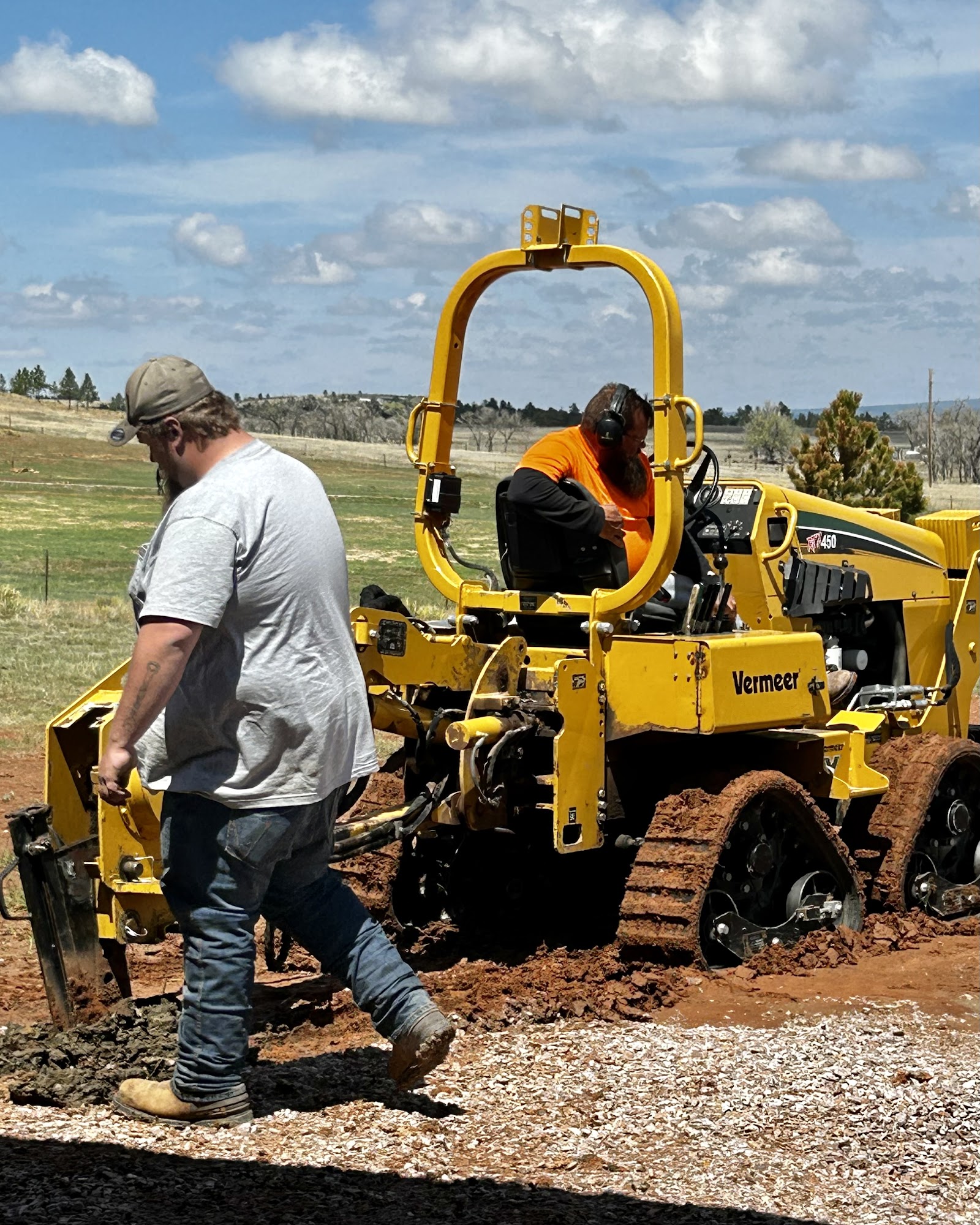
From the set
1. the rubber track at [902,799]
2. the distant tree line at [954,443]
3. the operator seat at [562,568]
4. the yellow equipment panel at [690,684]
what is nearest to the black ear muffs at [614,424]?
the operator seat at [562,568]

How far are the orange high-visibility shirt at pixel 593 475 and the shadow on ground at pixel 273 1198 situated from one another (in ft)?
10.9

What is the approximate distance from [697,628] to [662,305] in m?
1.42

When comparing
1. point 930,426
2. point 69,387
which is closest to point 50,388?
point 69,387

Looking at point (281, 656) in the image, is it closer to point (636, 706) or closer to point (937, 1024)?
point (636, 706)

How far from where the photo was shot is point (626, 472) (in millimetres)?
7285

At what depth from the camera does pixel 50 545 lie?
153 feet

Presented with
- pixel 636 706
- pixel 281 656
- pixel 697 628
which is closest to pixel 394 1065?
pixel 281 656

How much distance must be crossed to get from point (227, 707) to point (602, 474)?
2.97m

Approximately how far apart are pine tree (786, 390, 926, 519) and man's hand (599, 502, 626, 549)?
3176 cm

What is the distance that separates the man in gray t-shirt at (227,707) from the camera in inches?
181

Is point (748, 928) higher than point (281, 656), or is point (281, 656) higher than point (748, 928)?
point (281, 656)

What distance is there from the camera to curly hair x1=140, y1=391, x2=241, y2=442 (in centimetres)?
482

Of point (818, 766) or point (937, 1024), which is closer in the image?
point (937, 1024)

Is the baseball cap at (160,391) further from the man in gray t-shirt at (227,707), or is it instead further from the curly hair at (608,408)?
the curly hair at (608,408)
